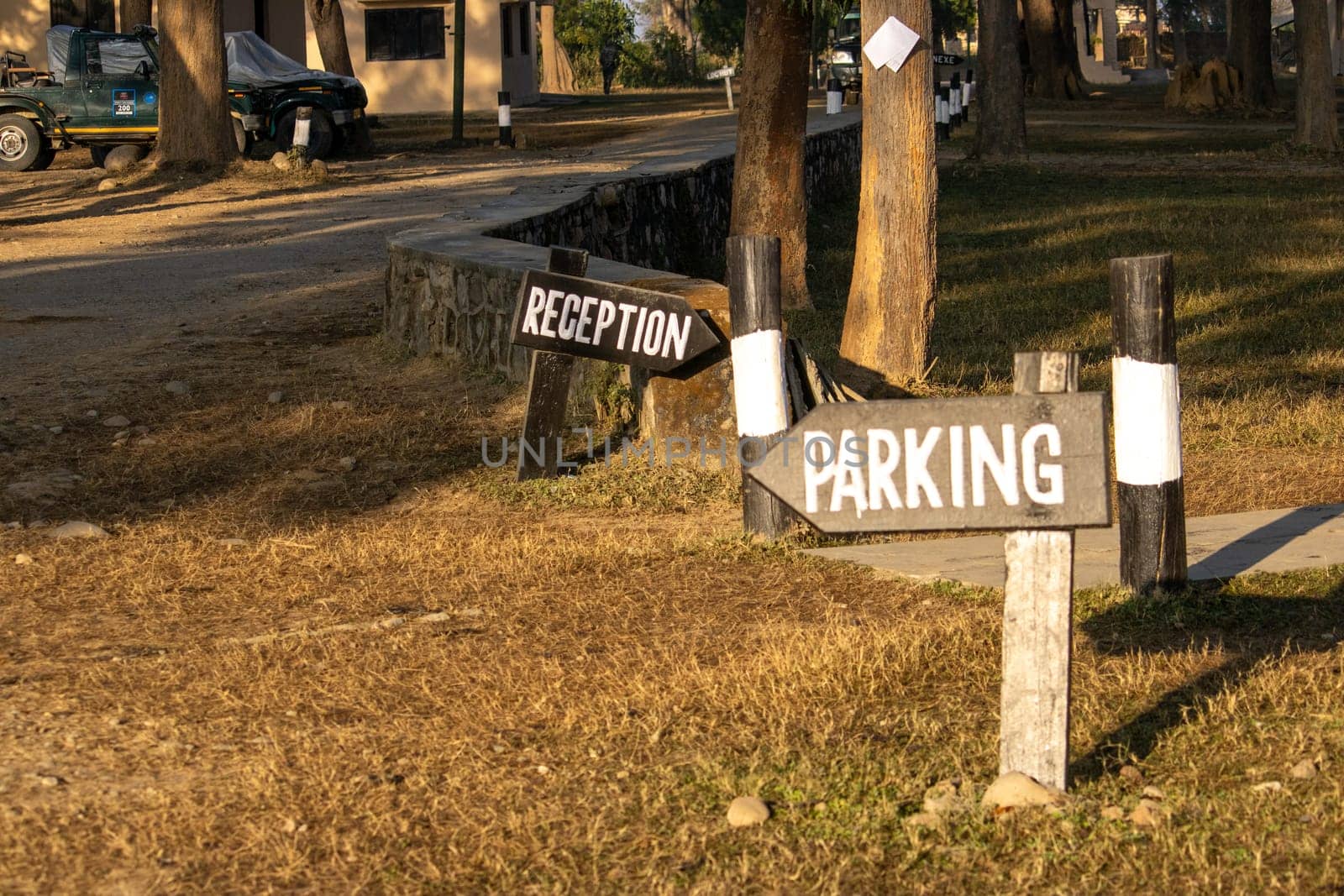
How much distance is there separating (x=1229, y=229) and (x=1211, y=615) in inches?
421

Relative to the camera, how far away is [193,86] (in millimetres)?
18734

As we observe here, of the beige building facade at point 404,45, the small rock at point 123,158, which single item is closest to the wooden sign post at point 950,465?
the small rock at point 123,158

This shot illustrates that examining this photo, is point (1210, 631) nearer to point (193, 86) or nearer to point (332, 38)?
point (193, 86)

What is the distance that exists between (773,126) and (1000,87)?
13.1 metres

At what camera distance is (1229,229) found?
14.6 meters

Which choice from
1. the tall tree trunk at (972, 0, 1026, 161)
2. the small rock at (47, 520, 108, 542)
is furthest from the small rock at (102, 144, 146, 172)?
the small rock at (47, 520, 108, 542)

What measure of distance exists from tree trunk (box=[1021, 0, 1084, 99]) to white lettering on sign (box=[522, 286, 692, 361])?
117ft

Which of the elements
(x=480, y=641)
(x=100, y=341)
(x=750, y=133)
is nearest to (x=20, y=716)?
(x=480, y=641)

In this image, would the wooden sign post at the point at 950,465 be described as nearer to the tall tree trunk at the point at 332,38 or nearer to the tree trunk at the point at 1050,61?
the tall tree trunk at the point at 332,38

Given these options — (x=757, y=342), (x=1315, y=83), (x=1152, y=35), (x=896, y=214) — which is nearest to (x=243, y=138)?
(x=1315, y=83)

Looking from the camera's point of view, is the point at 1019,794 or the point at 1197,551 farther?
the point at 1197,551

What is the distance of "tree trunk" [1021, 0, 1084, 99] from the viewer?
4000 cm

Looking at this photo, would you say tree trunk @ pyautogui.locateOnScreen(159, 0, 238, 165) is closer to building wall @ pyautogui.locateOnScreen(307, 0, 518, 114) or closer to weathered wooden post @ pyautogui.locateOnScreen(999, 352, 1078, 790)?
building wall @ pyautogui.locateOnScreen(307, 0, 518, 114)

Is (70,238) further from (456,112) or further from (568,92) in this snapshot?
(568,92)
